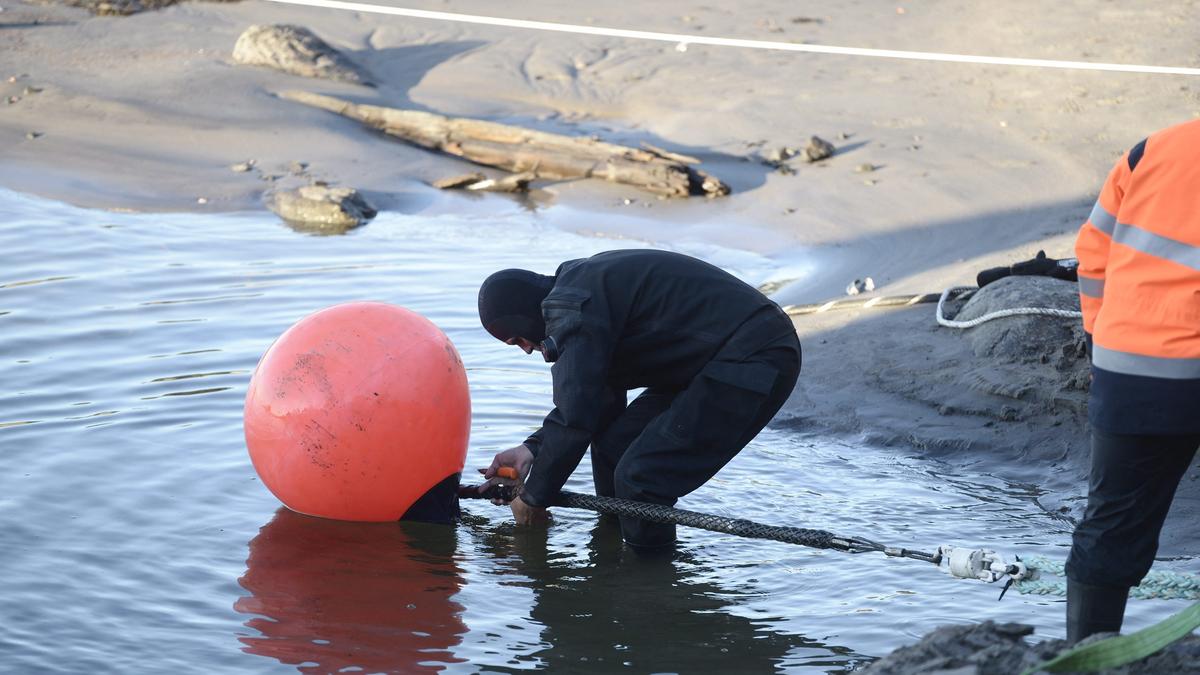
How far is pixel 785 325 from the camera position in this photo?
557cm

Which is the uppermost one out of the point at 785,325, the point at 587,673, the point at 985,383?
the point at 785,325

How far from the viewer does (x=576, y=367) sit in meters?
5.20

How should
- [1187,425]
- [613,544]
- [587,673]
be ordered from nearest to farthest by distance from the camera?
1. [1187,425]
2. [587,673]
3. [613,544]

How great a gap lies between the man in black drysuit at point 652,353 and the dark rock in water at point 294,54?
10866 millimetres

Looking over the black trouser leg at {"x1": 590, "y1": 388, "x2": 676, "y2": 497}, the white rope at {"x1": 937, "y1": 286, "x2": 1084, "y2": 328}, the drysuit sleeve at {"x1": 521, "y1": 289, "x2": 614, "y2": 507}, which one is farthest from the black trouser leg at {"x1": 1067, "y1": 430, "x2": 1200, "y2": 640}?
the white rope at {"x1": 937, "y1": 286, "x2": 1084, "y2": 328}

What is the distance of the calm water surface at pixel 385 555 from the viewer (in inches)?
201

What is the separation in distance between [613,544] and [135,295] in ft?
16.8

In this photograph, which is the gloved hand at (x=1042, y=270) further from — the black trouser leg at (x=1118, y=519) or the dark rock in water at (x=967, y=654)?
→ the dark rock in water at (x=967, y=654)

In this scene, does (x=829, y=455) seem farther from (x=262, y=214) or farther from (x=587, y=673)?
(x=262, y=214)

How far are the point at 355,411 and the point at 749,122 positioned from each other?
9.34 m

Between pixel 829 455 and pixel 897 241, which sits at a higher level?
pixel 897 241

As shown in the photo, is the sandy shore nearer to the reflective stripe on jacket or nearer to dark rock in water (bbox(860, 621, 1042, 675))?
the reflective stripe on jacket

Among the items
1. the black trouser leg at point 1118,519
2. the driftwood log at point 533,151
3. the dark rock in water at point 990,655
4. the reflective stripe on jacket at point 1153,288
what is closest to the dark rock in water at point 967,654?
the dark rock in water at point 990,655

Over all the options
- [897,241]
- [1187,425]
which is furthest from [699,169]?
[1187,425]
